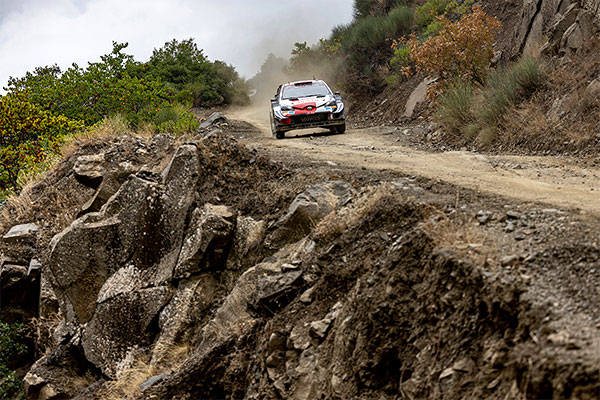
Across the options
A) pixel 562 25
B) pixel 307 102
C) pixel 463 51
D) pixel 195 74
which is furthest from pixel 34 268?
pixel 195 74

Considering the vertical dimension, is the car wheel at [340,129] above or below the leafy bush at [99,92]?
below

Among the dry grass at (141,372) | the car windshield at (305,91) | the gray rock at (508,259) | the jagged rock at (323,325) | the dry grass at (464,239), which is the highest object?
the car windshield at (305,91)

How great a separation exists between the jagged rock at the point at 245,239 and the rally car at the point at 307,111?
803 cm

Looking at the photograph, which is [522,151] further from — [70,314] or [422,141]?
[70,314]

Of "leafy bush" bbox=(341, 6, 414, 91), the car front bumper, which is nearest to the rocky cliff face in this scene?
the car front bumper

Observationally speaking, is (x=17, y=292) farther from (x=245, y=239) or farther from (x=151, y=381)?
(x=245, y=239)

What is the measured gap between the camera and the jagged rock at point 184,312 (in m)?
8.34

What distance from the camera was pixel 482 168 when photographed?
973cm

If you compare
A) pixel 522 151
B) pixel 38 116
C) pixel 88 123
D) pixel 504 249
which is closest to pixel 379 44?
pixel 88 123

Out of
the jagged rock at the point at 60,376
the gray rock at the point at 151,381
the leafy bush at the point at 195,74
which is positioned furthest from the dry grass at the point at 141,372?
the leafy bush at the point at 195,74

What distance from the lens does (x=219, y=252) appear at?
8828 millimetres

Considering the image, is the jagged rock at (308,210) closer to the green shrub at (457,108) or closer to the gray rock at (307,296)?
the gray rock at (307,296)

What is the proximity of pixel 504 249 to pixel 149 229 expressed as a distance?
651cm

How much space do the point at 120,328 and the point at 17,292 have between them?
543cm
